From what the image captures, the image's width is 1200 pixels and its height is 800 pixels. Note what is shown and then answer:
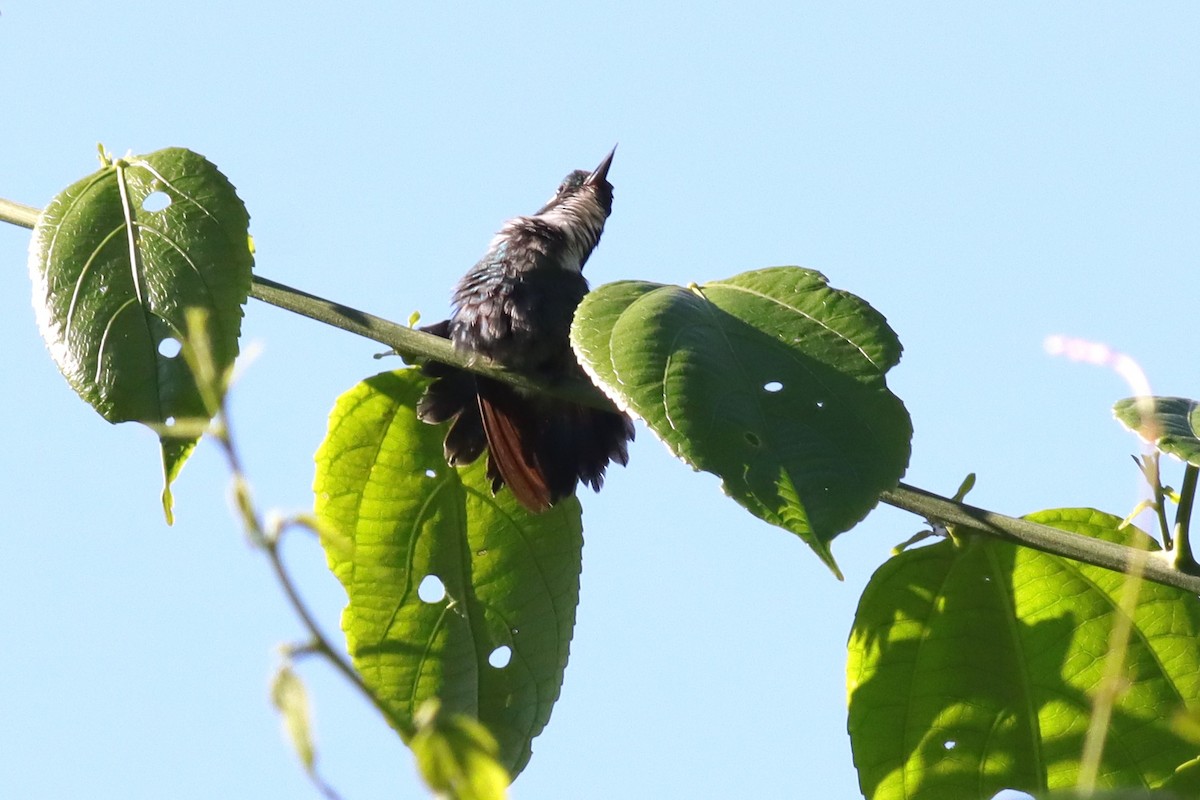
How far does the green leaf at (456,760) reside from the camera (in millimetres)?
571

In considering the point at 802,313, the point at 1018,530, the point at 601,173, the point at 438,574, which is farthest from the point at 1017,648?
the point at 601,173

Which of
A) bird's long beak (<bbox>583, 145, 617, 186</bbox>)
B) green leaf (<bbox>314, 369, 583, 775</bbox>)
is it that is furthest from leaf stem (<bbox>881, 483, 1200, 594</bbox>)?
bird's long beak (<bbox>583, 145, 617, 186</bbox>)

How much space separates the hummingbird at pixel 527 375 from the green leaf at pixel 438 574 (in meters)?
0.07

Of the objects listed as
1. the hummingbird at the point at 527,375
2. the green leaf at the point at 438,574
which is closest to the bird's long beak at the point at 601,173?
the hummingbird at the point at 527,375

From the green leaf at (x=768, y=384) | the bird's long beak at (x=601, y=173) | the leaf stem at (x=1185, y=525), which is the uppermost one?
the bird's long beak at (x=601, y=173)

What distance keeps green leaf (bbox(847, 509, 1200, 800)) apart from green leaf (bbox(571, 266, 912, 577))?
0.42 metres

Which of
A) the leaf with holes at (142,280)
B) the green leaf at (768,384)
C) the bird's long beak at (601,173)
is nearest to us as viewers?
the green leaf at (768,384)

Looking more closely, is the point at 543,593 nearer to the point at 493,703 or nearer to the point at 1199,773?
the point at 493,703

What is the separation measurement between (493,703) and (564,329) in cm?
110

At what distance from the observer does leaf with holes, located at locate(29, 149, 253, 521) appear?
1857 mm

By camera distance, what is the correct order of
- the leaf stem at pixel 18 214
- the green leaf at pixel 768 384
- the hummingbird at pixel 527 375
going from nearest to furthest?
the green leaf at pixel 768 384 < the leaf stem at pixel 18 214 < the hummingbird at pixel 527 375

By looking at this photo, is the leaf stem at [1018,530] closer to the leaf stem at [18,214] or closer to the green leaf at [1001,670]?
the green leaf at [1001,670]

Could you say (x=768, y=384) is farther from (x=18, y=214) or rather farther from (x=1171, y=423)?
(x=18, y=214)

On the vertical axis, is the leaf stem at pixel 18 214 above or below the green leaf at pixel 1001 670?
above
